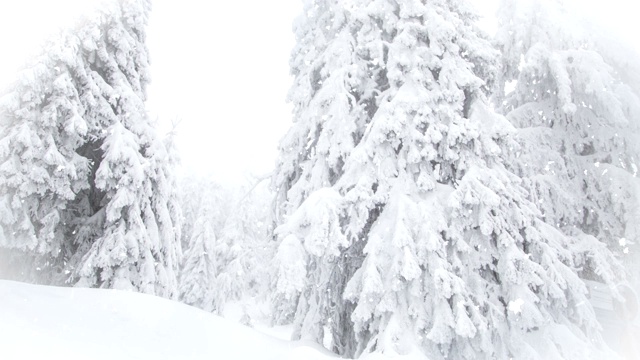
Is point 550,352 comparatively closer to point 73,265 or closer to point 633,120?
point 633,120

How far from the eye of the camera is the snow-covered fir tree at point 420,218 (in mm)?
7797

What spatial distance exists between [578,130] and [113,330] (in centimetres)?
1300

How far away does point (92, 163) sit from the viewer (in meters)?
13.0

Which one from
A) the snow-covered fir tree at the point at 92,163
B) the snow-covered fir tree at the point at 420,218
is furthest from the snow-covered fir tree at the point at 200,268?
the snow-covered fir tree at the point at 420,218

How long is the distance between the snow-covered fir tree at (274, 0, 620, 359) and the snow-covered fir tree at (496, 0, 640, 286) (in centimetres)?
316

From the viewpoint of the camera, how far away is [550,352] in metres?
8.09

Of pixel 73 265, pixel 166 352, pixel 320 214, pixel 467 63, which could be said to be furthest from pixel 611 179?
pixel 73 265

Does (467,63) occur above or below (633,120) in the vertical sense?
below

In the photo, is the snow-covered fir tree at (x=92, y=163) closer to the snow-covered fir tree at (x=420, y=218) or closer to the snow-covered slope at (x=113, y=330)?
the snow-covered slope at (x=113, y=330)

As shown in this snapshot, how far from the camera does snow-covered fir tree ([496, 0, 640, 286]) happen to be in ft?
40.2

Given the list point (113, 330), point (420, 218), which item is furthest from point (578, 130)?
point (113, 330)

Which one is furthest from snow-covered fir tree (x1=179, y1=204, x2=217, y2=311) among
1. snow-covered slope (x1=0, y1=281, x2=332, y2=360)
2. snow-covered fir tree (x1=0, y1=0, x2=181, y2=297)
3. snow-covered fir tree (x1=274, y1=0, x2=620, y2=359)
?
snow-covered slope (x1=0, y1=281, x2=332, y2=360)

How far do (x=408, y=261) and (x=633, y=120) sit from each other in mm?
9279

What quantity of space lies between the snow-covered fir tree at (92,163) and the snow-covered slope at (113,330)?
526 cm
